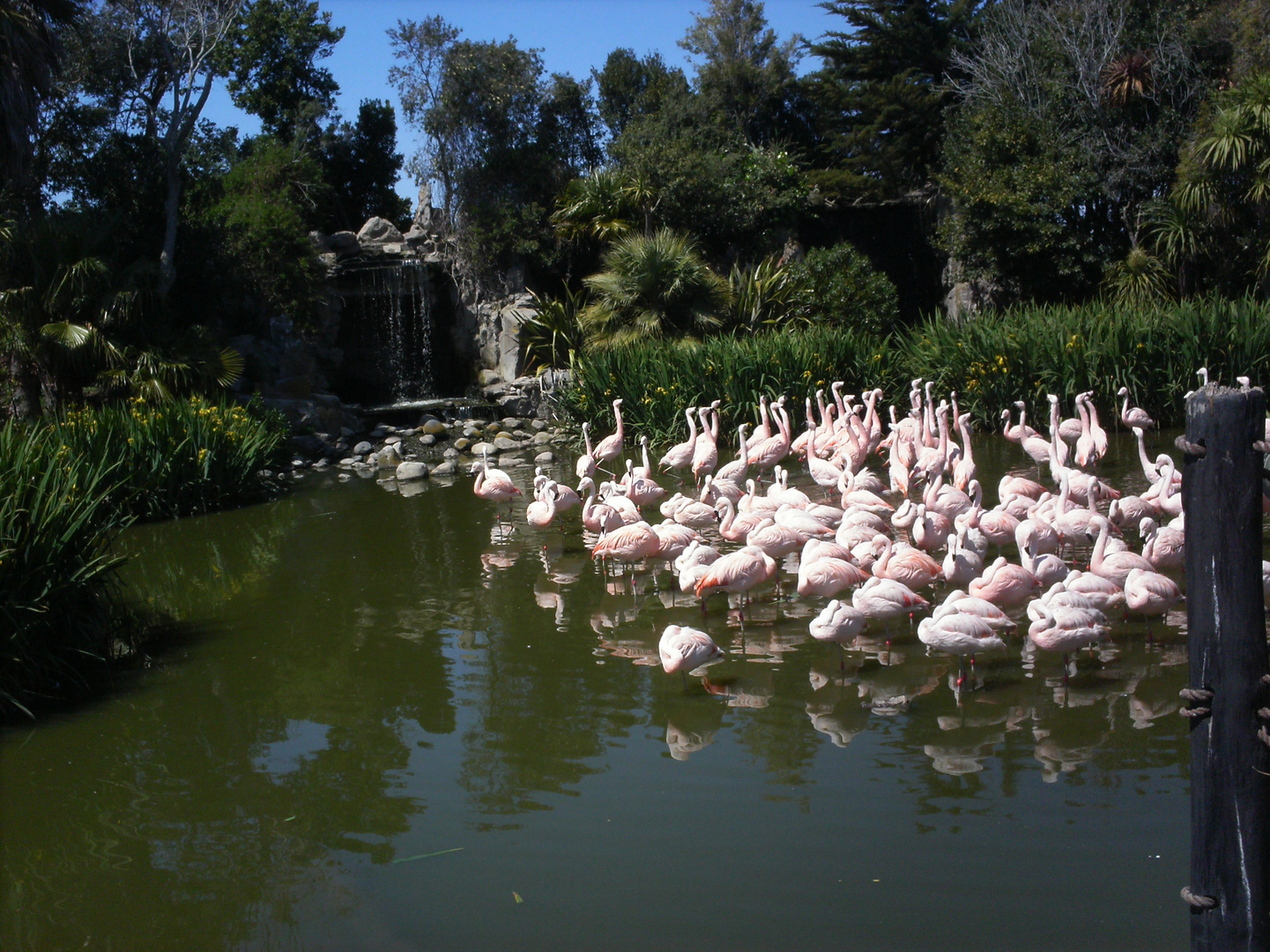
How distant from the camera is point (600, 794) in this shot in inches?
191

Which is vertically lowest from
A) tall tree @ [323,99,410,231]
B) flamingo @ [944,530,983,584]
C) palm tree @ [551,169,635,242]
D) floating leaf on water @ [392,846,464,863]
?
floating leaf on water @ [392,846,464,863]

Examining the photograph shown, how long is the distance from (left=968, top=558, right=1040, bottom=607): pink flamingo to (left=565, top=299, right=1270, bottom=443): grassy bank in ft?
28.2

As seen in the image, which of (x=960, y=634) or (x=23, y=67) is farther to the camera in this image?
(x=23, y=67)

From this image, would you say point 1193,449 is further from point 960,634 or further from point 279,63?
point 279,63

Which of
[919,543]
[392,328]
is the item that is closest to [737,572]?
[919,543]

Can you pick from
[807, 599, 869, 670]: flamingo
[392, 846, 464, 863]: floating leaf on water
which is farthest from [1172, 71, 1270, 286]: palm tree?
[392, 846, 464, 863]: floating leaf on water

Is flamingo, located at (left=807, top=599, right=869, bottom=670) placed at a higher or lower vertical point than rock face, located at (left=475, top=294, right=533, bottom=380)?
lower

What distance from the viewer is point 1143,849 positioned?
4051 mm

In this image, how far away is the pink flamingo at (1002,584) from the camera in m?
6.21

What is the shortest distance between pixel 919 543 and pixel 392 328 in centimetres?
1914

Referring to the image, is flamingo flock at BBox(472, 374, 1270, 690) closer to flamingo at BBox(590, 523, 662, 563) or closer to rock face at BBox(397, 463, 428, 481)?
flamingo at BBox(590, 523, 662, 563)

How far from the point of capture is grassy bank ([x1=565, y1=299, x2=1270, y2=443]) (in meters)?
13.8

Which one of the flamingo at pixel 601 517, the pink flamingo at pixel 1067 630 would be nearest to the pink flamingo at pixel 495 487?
the flamingo at pixel 601 517

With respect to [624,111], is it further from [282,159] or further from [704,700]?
[704,700]
